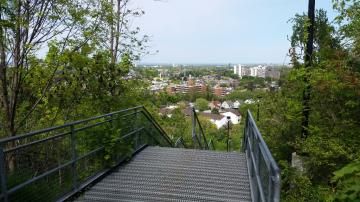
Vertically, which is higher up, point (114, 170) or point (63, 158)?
point (63, 158)

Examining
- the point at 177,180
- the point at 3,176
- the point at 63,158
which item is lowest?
the point at 177,180

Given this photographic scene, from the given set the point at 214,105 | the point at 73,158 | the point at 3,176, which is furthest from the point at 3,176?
the point at 214,105

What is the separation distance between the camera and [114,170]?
5191 millimetres

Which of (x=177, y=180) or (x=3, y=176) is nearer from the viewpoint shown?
(x=3, y=176)

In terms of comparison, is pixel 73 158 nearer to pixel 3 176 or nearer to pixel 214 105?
pixel 3 176

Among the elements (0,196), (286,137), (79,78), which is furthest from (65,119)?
(286,137)

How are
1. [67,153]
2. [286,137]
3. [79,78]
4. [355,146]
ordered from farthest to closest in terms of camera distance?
[286,137] < [79,78] < [355,146] < [67,153]

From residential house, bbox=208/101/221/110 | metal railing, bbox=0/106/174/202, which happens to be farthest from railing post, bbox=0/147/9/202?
residential house, bbox=208/101/221/110

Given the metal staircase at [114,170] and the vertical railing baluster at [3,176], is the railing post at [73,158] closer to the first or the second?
the metal staircase at [114,170]

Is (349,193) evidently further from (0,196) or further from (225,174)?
(0,196)

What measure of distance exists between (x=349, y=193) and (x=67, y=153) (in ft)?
11.0

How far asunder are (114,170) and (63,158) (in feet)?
3.55

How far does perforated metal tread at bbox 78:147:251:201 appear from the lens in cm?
416

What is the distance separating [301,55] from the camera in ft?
31.4
